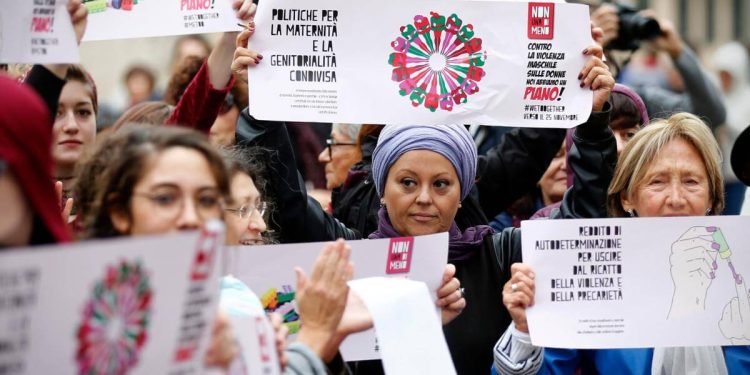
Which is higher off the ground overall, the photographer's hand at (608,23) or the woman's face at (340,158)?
the photographer's hand at (608,23)

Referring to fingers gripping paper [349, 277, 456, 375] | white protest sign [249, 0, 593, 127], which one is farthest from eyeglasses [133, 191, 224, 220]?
white protest sign [249, 0, 593, 127]

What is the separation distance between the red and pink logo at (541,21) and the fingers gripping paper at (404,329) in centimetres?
131

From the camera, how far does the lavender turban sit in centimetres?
484

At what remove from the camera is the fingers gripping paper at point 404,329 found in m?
3.69

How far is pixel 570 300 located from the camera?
4.36 meters

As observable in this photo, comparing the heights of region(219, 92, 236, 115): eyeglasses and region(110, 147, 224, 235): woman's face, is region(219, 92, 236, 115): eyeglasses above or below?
above

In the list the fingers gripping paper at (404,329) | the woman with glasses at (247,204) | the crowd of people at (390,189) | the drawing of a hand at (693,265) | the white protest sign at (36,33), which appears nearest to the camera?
the crowd of people at (390,189)

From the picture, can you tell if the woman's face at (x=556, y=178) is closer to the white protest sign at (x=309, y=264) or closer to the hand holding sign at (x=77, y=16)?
the white protest sign at (x=309, y=264)

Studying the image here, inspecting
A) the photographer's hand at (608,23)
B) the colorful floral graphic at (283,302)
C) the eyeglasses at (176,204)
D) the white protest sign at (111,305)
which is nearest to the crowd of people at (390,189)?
the eyeglasses at (176,204)

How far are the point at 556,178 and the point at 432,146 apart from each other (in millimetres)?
1581

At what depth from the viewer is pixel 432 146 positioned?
484 centimetres

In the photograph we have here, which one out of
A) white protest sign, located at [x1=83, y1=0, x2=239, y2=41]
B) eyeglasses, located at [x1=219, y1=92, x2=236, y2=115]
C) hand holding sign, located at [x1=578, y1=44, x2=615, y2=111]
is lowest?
hand holding sign, located at [x1=578, y1=44, x2=615, y2=111]

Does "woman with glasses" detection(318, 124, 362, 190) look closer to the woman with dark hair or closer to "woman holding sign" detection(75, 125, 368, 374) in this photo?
"woman holding sign" detection(75, 125, 368, 374)

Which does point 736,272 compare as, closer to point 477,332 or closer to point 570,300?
point 570,300
